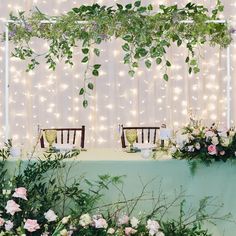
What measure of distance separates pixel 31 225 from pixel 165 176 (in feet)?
2.42

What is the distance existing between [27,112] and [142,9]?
308cm

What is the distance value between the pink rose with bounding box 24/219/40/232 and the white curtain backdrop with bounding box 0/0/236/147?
3.17m

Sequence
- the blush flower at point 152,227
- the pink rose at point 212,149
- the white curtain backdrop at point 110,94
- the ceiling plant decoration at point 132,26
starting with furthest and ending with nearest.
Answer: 1. the white curtain backdrop at point 110,94
2. the ceiling plant decoration at point 132,26
3. the pink rose at point 212,149
4. the blush flower at point 152,227

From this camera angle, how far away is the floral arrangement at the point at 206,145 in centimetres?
273

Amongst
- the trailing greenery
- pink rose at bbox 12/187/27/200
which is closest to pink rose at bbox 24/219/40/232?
pink rose at bbox 12/187/27/200

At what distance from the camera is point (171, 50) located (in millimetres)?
5691

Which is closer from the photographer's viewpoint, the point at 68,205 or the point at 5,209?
the point at 5,209

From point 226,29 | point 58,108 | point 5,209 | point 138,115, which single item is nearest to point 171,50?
point 138,115

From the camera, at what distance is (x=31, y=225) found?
247 centimetres

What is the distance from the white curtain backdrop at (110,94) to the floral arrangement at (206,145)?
2.86m

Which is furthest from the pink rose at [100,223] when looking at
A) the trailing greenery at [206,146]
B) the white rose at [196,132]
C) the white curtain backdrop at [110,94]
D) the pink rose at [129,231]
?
the white curtain backdrop at [110,94]

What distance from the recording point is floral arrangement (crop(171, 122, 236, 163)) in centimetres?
273

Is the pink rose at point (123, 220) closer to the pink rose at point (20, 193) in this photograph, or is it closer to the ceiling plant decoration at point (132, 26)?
the pink rose at point (20, 193)

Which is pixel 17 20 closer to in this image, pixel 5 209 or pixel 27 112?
pixel 5 209
